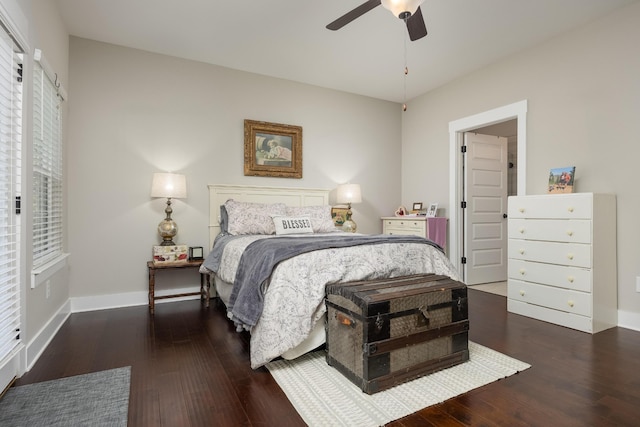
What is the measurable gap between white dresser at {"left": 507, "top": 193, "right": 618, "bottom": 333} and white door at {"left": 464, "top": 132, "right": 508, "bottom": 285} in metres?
1.25

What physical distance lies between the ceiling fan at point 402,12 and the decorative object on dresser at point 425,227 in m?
2.52

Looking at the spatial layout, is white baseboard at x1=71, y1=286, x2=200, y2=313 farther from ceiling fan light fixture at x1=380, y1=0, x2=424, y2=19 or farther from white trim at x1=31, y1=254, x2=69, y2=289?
ceiling fan light fixture at x1=380, y1=0, x2=424, y2=19

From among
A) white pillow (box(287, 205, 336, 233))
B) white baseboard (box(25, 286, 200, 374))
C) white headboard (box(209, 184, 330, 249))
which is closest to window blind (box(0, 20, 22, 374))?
white baseboard (box(25, 286, 200, 374))

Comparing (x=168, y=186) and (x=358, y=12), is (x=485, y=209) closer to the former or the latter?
(x=358, y=12)

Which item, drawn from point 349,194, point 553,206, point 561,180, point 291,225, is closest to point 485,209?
point 561,180

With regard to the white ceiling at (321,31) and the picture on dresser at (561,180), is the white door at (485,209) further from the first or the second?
the picture on dresser at (561,180)

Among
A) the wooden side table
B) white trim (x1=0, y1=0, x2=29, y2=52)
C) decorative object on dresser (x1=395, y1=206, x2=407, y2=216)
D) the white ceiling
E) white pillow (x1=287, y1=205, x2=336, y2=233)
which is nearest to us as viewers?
white trim (x1=0, y1=0, x2=29, y2=52)

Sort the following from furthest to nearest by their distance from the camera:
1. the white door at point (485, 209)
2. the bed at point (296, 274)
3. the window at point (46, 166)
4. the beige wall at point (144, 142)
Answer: the white door at point (485, 209), the beige wall at point (144, 142), the window at point (46, 166), the bed at point (296, 274)

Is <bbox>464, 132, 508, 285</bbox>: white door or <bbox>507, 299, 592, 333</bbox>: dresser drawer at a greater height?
<bbox>464, 132, 508, 285</bbox>: white door

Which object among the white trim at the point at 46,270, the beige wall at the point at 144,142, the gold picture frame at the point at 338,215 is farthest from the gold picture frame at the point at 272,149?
the white trim at the point at 46,270

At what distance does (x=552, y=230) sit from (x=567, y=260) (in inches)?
10.8

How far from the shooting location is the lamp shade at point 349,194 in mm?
4504

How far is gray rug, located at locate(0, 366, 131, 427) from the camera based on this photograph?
1539mm

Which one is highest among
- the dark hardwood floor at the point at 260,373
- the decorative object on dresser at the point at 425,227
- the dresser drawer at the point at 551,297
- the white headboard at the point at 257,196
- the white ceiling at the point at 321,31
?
the white ceiling at the point at 321,31
